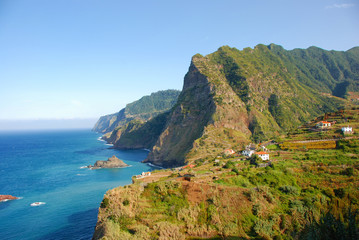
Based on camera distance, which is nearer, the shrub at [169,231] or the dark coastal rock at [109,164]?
the shrub at [169,231]

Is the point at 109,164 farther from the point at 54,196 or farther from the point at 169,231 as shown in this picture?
the point at 169,231

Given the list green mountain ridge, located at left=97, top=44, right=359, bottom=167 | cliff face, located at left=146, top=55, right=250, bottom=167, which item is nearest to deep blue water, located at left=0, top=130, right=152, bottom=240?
cliff face, located at left=146, top=55, right=250, bottom=167

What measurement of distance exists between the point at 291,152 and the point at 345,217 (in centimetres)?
3730

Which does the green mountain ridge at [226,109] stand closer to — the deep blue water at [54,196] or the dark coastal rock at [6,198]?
the deep blue water at [54,196]

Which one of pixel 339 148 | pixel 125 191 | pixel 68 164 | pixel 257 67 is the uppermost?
pixel 257 67

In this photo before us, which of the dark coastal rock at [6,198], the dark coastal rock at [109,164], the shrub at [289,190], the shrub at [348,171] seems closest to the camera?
the shrub at [289,190]

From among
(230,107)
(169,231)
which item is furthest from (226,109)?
(169,231)

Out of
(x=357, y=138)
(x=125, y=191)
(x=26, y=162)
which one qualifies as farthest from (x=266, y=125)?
(x=26, y=162)

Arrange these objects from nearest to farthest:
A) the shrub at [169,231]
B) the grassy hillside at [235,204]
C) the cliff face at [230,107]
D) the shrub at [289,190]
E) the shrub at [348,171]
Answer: the shrub at [169,231] → the grassy hillside at [235,204] → the shrub at [289,190] → the shrub at [348,171] → the cliff face at [230,107]

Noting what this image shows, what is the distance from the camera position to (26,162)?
379 feet

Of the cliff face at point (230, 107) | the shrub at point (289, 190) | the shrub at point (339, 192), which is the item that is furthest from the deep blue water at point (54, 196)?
the shrub at point (339, 192)

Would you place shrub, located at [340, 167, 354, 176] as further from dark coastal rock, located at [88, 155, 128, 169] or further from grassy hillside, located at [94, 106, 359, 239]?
dark coastal rock, located at [88, 155, 128, 169]

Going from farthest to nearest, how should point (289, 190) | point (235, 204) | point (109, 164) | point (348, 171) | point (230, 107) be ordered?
point (230, 107)
point (109, 164)
point (348, 171)
point (289, 190)
point (235, 204)

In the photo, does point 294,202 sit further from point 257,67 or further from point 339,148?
point 257,67
